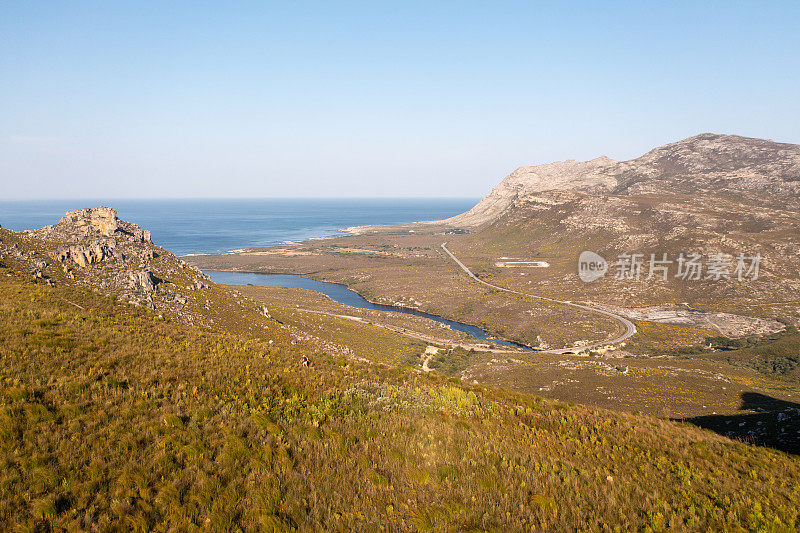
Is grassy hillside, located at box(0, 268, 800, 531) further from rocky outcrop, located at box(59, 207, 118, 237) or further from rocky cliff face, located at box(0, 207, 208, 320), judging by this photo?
rocky outcrop, located at box(59, 207, 118, 237)

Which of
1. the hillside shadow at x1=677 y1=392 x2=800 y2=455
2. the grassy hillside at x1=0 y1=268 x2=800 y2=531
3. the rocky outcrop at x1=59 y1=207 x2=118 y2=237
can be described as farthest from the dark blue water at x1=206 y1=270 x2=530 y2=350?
the rocky outcrop at x1=59 y1=207 x2=118 y2=237

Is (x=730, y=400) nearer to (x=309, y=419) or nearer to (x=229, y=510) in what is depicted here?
(x=309, y=419)

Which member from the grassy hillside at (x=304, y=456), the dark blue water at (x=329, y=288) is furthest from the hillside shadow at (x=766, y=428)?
the dark blue water at (x=329, y=288)

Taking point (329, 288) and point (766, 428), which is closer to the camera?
point (766, 428)

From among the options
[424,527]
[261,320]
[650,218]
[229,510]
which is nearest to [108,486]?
[229,510]

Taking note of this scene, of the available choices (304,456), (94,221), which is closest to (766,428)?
(304,456)

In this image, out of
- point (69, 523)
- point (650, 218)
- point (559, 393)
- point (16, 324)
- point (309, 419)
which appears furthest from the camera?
point (650, 218)

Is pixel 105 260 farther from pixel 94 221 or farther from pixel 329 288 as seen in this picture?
pixel 329 288
